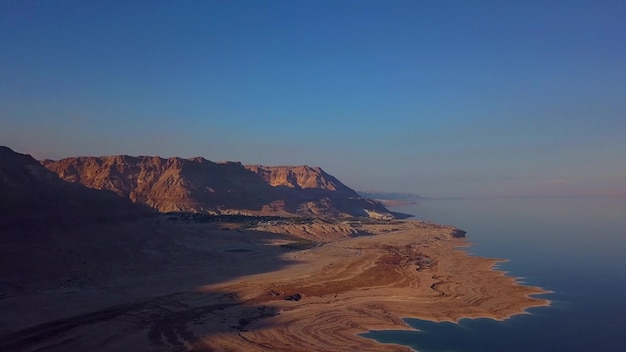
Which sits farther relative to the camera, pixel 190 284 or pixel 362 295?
pixel 190 284

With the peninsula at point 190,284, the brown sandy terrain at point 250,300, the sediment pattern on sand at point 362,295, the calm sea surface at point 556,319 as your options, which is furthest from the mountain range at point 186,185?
the calm sea surface at point 556,319

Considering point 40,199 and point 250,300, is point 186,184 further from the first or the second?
A: point 250,300

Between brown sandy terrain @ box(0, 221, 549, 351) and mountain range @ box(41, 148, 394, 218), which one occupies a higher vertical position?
mountain range @ box(41, 148, 394, 218)

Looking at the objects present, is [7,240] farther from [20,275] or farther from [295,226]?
[295,226]

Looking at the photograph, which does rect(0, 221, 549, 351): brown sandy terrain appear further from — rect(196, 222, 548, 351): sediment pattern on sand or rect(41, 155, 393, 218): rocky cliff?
rect(41, 155, 393, 218): rocky cliff

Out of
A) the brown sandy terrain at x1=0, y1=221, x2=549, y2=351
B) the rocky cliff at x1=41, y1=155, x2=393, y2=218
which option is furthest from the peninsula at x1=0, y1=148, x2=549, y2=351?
the rocky cliff at x1=41, y1=155, x2=393, y2=218

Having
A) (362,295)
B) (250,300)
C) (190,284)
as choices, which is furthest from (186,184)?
(362,295)
